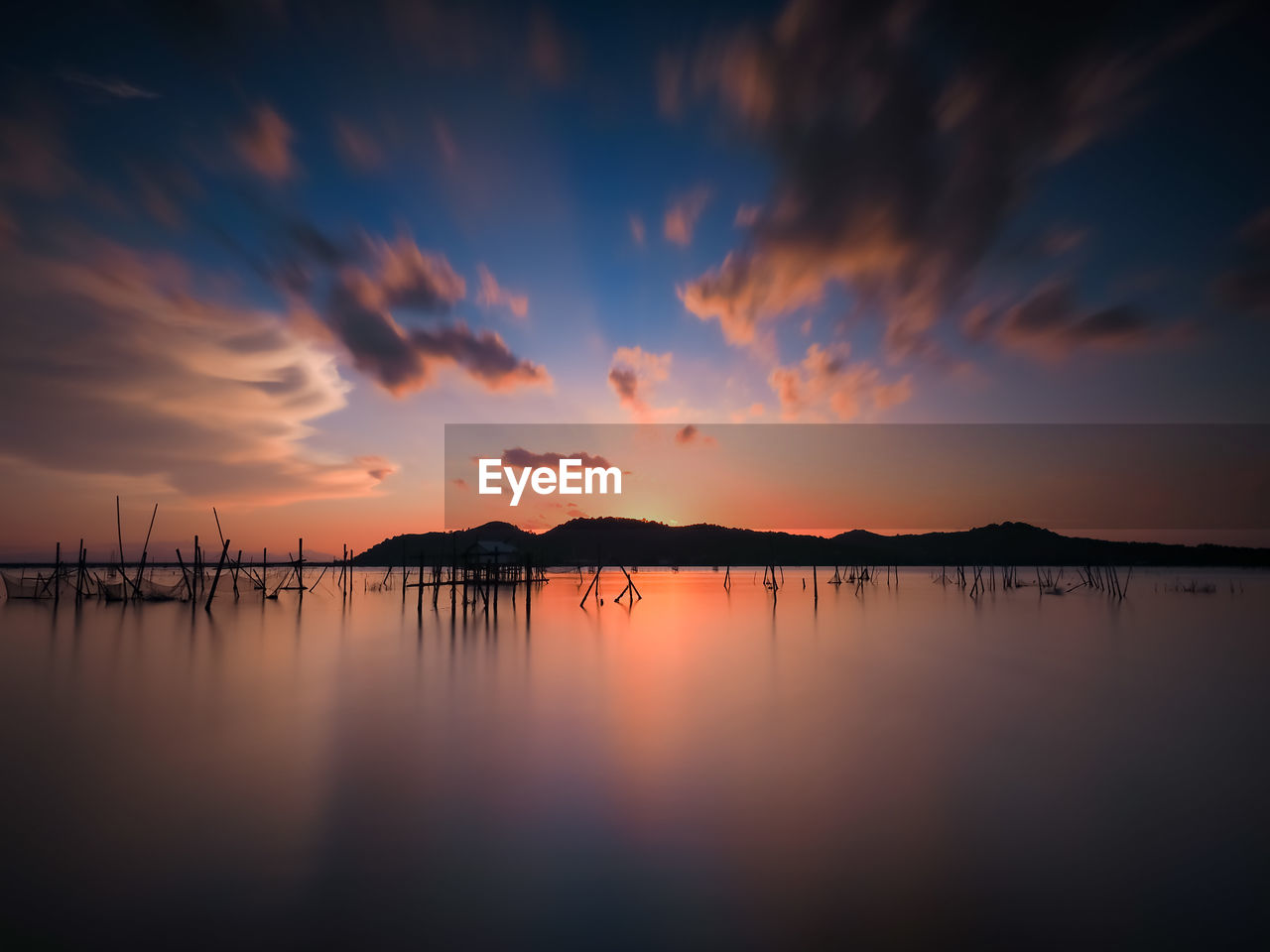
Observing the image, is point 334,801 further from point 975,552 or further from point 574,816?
point 975,552

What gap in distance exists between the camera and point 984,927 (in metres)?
5.54

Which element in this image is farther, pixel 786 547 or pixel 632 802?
pixel 786 547

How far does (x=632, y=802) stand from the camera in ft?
28.7

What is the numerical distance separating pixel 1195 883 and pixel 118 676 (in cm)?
2289

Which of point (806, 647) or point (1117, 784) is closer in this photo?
point (1117, 784)

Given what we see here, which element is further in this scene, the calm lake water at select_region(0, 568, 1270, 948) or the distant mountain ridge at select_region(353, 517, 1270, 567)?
the distant mountain ridge at select_region(353, 517, 1270, 567)

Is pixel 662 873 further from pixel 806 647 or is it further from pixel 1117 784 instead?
pixel 806 647

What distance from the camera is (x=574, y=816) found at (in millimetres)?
8234

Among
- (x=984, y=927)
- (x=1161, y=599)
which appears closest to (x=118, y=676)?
(x=984, y=927)

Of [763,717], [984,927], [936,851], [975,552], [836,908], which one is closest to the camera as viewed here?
[984,927]

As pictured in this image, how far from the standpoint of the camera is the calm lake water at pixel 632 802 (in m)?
5.73

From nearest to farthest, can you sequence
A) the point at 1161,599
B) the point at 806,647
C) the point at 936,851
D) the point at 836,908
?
the point at 836,908, the point at 936,851, the point at 806,647, the point at 1161,599

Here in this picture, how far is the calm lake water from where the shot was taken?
226 inches

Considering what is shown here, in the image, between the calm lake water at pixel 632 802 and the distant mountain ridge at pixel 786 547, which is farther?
the distant mountain ridge at pixel 786 547
